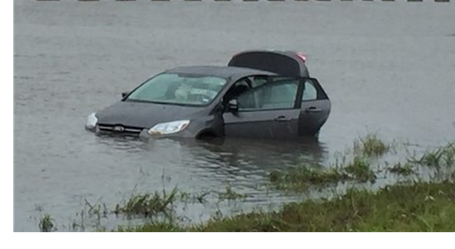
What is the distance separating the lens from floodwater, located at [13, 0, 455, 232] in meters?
13.8

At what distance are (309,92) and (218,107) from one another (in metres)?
2.42

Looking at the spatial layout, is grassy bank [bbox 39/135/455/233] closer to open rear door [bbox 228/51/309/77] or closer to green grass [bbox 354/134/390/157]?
green grass [bbox 354/134/390/157]

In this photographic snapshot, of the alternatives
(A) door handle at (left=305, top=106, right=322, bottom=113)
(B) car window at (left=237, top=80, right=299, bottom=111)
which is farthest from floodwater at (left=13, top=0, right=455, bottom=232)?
(B) car window at (left=237, top=80, right=299, bottom=111)

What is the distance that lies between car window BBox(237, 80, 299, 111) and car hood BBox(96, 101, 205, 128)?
3.23 ft

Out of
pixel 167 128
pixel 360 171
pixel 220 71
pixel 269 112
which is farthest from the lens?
pixel 220 71

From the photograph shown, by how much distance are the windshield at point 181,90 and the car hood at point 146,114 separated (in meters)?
0.23

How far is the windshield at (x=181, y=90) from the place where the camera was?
57.9ft

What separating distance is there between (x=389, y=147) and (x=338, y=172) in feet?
14.8

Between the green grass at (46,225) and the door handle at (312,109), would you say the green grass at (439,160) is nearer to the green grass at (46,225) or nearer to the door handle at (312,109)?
the door handle at (312,109)

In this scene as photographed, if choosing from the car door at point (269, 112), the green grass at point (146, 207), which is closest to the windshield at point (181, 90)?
the car door at point (269, 112)

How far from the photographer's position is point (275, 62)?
20.5 metres

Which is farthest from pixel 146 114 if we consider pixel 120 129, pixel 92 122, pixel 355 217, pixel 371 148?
pixel 355 217

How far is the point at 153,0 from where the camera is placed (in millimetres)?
112812

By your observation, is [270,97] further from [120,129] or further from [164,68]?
[164,68]
